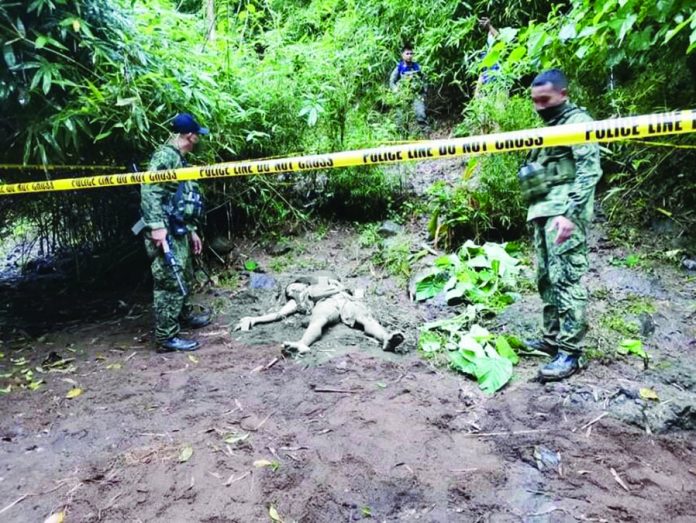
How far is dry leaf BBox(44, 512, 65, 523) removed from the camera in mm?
2223

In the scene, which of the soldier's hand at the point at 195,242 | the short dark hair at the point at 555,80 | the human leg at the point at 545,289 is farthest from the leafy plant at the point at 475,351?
the soldier's hand at the point at 195,242

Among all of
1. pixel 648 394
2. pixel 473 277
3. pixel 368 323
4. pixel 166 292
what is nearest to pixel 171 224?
pixel 166 292

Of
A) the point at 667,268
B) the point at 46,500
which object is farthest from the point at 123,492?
the point at 667,268

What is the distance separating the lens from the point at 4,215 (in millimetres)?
6047

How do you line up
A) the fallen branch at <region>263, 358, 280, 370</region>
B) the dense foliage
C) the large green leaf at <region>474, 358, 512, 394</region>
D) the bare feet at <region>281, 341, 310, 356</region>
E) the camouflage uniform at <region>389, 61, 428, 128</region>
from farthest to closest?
1. the camouflage uniform at <region>389, 61, 428, 128</region>
2. the dense foliage
3. the bare feet at <region>281, 341, 310, 356</region>
4. the fallen branch at <region>263, 358, 280, 370</region>
5. the large green leaf at <region>474, 358, 512, 394</region>

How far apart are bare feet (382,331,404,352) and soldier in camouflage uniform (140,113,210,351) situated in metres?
1.77

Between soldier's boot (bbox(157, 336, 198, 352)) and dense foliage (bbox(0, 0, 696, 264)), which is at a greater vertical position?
dense foliage (bbox(0, 0, 696, 264))

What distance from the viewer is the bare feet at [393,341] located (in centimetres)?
375

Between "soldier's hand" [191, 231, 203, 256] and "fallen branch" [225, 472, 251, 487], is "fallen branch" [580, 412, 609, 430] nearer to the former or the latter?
"fallen branch" [225, 472, 251, 487]

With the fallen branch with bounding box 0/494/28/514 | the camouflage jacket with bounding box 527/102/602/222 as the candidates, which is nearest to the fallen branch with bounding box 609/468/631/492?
the camouflage jacket with bounding box 527/102/602/222

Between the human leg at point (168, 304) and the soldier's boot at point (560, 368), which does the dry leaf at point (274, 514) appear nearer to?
the soldier's boot at point (560, 368)

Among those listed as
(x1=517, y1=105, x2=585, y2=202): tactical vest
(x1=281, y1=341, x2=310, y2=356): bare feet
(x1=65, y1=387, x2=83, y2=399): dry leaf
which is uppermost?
(x1=517, y1=105, x2=585, y2=202): tactical vest

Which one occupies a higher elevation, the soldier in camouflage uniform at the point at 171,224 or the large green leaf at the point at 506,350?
the soldier in camouflage uniform at the point at 171,224

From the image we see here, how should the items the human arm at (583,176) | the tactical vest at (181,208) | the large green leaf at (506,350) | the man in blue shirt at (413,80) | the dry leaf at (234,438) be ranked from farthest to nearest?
the man in blue shirt at (413,80) → the tactical vest at (181,208) → the large green leaf at (506,350) → the human arm at (583,176) → the dry leaf at (234,438)
